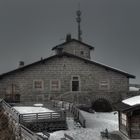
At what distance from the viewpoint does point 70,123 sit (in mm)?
27844

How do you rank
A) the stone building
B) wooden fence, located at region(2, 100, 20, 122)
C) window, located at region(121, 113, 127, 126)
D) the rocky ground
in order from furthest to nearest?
the stone building → the rocky ground → wooden fence, located at region(2, 100, 20, 122) → window, located at region(121, 113, 127, 126)

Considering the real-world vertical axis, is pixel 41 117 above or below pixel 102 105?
above

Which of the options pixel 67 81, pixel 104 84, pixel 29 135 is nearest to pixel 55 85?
pixel 67 81

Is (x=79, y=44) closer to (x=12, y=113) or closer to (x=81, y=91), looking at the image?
(x=81, y=91)

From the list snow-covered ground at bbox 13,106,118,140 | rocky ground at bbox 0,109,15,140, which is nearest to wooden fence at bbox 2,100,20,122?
rocky ground at bbox 0,109,15,140

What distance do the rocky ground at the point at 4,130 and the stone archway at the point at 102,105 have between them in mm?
12675

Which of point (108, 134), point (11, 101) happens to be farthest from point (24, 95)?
point (108, 134)

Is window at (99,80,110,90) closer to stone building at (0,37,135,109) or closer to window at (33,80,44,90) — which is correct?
stone building at (0,37,135,109)

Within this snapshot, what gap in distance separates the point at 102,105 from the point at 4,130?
15675 millimetres

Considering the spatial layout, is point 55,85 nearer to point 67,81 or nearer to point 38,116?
point 67,81

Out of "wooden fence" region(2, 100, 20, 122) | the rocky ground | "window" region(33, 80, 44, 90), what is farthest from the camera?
"window" region(33, 80, 44, 90)

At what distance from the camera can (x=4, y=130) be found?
1107 inches

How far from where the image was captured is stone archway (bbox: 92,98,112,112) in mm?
40250

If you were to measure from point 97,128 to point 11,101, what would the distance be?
14734 mm
